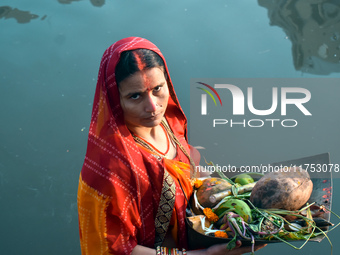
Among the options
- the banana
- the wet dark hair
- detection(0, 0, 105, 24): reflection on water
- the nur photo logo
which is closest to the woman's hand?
the banana

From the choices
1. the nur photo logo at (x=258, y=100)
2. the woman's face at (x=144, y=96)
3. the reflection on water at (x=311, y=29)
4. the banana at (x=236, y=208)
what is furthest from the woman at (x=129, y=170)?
the reflection on water at (x=311, y=29)

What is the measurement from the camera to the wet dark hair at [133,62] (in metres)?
1.28

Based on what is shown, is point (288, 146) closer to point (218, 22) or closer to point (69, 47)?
point (218, 22)

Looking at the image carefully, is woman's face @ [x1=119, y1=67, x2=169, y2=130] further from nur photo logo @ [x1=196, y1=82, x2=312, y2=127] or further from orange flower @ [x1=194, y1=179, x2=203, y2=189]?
nur photo logo @ [x1=196, y1=82, x2=312, y2=127]

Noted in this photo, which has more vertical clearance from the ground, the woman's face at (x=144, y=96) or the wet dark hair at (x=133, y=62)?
the wet dark hair at (x=133, y=62)

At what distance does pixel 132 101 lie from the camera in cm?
132

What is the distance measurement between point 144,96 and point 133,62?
0.39 ft

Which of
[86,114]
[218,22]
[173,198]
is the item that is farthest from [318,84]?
[173,198]

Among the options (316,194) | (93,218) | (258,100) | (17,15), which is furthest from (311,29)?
(93,218)

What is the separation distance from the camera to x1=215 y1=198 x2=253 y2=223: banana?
1322 mm

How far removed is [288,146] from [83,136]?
4.31ft

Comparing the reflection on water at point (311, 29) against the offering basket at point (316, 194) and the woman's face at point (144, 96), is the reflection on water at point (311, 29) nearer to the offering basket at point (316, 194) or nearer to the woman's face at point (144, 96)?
the offering basket at point (316, 194)

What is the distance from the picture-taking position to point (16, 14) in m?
2.90

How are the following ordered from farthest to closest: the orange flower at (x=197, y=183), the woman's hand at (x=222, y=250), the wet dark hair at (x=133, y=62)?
the orange flower at (x=197, y=183) < the woman's hand at (x=222, y=250) < the wet dark hair at (x=133, y=62)
